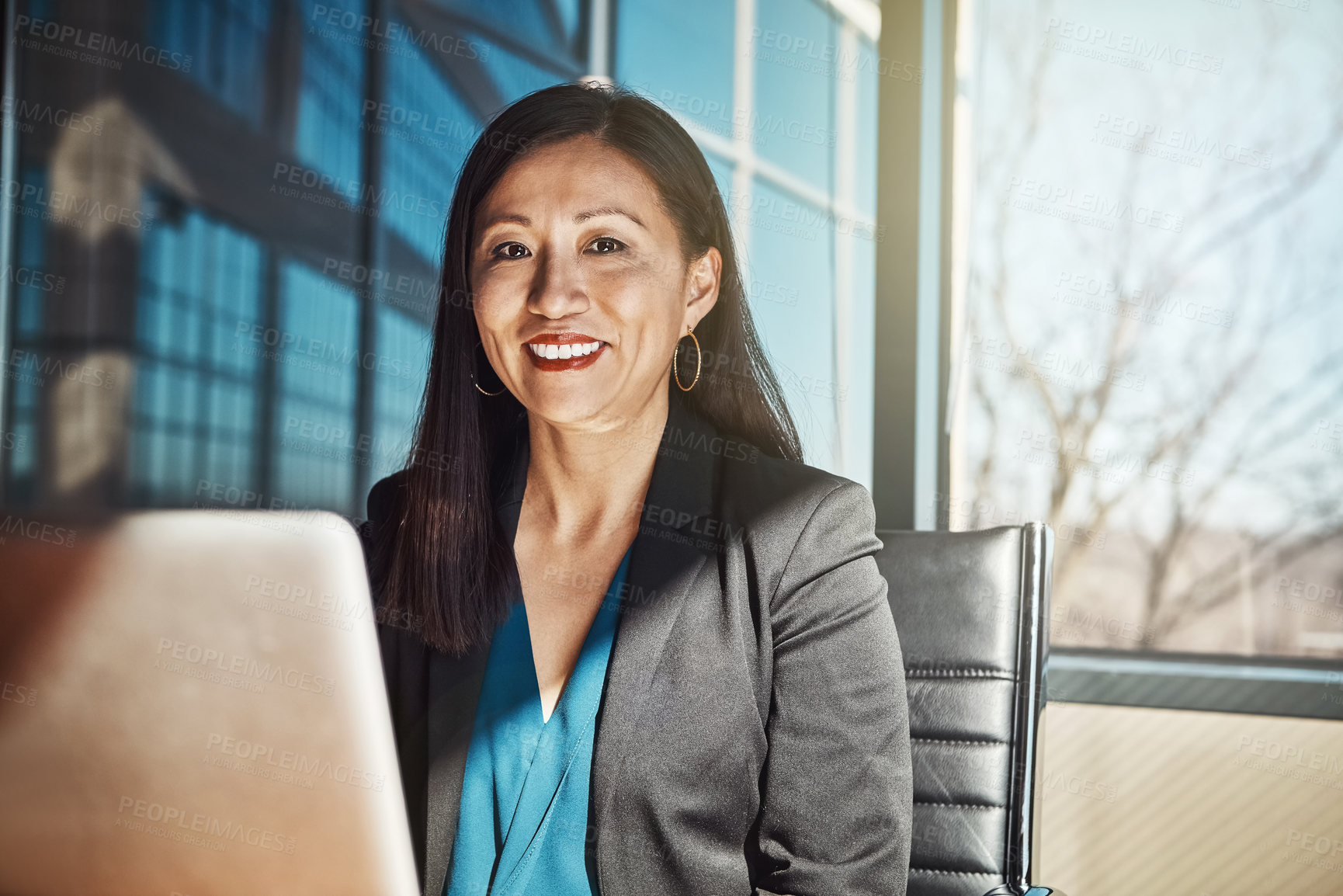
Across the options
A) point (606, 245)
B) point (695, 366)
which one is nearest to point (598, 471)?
point (695, 366)

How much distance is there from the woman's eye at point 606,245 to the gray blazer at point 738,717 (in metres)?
0.41

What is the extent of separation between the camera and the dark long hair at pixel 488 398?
4.43 ft

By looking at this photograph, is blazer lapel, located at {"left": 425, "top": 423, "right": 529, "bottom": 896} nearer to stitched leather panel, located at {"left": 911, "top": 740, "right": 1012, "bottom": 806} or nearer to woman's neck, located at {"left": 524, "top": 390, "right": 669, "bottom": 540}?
woman's neck, located at {"left": 524, "top": 390, "right": 669, "bottom": 540}

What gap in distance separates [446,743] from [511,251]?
710mm

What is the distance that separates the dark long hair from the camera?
4.43ft

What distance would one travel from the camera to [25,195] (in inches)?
106

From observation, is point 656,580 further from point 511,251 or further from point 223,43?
point 223,43

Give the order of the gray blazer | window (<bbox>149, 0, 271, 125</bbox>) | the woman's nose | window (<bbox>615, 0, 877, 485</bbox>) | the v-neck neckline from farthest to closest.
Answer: window (<bbox>149, 0, 271, 125</bbox>) < window (<bbox>615, 0, 877, 485</bbox>) < the woman's nose < the v-neck neckline < the gray blazer

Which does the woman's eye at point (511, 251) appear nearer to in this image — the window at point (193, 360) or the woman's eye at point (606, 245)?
the woman's eye at point (606, 245)

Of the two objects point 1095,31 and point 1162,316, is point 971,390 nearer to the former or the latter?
point 1162,316

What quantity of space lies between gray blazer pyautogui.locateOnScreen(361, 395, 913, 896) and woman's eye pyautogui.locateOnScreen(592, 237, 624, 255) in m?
0.41

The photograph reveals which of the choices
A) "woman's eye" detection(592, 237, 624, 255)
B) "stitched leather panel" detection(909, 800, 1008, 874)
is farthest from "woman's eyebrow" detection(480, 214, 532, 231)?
"stitched leather panel" detection(909, 800, 1008, 874)

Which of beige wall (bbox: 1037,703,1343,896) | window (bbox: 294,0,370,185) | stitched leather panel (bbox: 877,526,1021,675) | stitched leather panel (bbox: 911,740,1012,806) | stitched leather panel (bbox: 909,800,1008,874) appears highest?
window (bbox: 294,0,370,185)

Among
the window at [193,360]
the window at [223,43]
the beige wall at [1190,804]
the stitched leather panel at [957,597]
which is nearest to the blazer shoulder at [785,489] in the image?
the stitched leather panel at [957,597]
